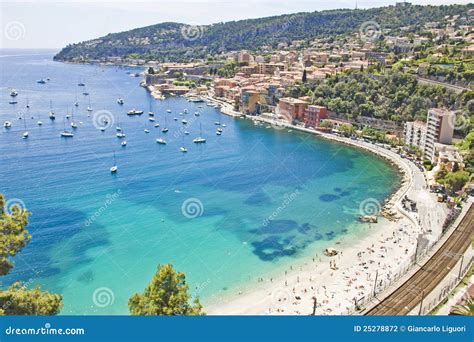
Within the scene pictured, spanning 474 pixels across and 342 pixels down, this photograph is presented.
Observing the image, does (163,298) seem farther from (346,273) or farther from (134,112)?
(134,112)

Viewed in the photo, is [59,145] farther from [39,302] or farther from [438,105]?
[438,105]

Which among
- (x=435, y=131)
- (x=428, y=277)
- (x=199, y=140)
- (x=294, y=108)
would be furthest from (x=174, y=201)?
(x=294, y=108)

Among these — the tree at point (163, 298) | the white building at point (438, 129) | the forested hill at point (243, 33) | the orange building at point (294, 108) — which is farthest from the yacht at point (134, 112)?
the forested hill at point (243, 33)

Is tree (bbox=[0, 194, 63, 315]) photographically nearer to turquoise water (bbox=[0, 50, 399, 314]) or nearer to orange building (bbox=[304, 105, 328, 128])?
turquoise water (bbox=[0, 50, 399, 314])

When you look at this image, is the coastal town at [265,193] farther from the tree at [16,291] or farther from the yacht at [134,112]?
the yacht at [134,112]

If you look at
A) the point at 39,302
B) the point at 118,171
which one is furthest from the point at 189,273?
the point at 118,171
